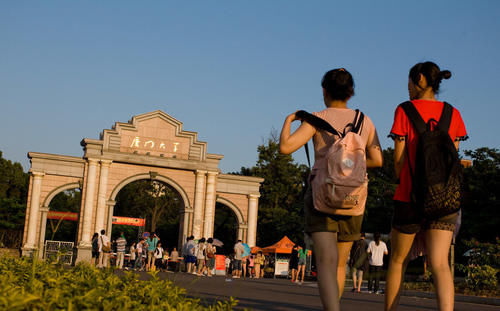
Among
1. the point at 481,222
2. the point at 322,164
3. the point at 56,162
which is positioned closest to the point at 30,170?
the point at 56,162

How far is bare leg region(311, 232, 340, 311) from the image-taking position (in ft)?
14.6

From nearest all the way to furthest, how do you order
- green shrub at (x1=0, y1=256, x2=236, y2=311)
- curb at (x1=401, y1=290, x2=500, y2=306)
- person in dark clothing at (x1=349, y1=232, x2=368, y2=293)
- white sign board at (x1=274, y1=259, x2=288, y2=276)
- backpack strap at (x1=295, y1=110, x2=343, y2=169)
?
green shrub at (x1=0, y1=256, x2=236, y2=311), backpack strap at (x1=295, y1=110, x2=343, y2=169), curb at (x1=401, y1=290, x2=500, y2=306), person in dark clothing at (x1=349, y1=232, x2=368, y2=293), white sign board at (x1=274, y1=259, x2=288, y2=276)

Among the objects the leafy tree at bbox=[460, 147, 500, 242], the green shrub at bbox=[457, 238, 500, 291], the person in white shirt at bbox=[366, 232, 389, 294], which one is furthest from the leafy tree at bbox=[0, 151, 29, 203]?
the green shrub at bbox=[457, 238, 500, 291]

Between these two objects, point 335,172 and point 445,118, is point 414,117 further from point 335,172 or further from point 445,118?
point 335,172

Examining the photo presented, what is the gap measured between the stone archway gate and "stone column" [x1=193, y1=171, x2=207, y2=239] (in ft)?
0.05

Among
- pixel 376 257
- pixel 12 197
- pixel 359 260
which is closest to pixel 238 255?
pixel 359 260

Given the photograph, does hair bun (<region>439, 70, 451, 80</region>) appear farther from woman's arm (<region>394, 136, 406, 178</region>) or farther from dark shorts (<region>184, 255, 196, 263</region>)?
dark shorts (<region>184, 255, 196, 263</region>)

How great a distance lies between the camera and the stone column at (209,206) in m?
34.6

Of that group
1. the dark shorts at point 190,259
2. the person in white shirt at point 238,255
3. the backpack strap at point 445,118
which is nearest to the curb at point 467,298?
the person in white shirt at point 238,255

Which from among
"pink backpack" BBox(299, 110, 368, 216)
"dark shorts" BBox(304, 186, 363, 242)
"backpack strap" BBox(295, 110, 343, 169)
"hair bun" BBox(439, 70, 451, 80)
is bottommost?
"dark shorts" BBox(304, 186, 363, 242)

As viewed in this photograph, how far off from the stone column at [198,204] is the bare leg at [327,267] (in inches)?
1179

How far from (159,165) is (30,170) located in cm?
678

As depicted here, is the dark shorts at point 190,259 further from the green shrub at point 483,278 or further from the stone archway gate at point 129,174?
the green shrub at point 483,278

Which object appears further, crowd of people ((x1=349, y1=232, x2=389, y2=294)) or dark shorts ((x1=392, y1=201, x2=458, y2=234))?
crowd of people ((x1=349, y1=232, x2=389, y2=294))
